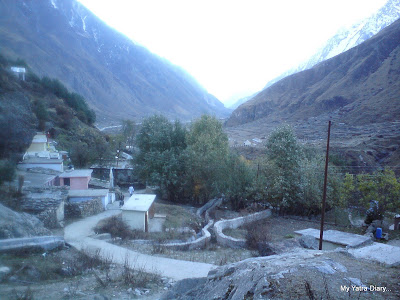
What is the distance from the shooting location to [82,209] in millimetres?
15094

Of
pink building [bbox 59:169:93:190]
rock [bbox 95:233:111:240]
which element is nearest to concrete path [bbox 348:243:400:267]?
rock [bbox 95:233:111:240]

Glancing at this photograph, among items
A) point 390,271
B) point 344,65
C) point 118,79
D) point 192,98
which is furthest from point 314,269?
point 192,98

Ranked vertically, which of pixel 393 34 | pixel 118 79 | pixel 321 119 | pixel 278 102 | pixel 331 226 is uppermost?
pixel 393 34

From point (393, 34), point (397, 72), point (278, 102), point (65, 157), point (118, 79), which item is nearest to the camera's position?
point (65, 157)

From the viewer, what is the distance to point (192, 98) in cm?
12950

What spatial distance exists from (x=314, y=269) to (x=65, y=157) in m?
28.4

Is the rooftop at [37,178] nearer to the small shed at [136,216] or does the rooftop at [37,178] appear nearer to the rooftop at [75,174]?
the rooftop at [75,174]

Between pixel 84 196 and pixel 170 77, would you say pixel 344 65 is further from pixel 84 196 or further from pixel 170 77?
pixel 84 196

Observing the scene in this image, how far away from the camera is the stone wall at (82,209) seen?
1468 cm

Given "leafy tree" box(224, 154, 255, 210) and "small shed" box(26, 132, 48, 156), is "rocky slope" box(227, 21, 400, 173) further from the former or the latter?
"small shed" box(26, 132, 48, 156)

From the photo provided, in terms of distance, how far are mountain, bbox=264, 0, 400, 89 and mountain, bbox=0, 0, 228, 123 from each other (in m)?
66.4

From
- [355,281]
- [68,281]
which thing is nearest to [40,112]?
[68,281]

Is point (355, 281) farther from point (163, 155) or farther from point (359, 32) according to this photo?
point (359, 32)

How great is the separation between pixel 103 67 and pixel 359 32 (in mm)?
127542
